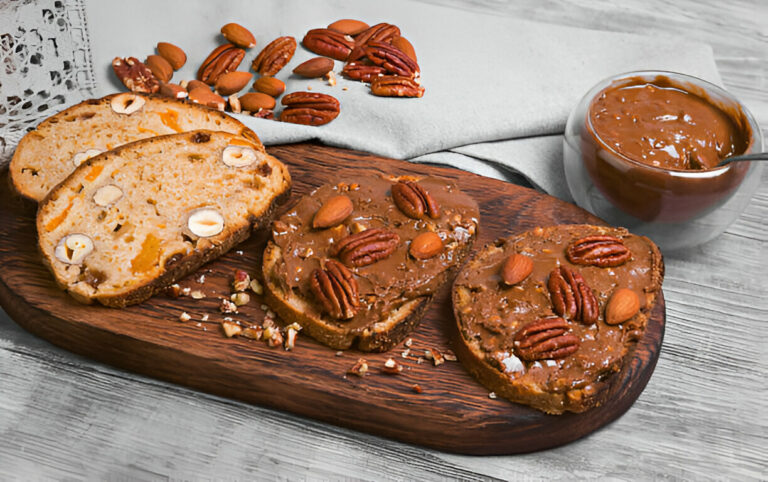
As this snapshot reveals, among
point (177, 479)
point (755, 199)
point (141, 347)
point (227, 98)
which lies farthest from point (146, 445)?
point (755, 199)

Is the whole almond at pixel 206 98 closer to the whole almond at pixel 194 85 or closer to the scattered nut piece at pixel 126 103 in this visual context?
the whole almond at pixel 194 85

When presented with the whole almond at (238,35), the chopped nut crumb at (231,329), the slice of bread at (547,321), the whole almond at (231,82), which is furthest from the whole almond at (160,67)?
the slice of bread at (547,321)

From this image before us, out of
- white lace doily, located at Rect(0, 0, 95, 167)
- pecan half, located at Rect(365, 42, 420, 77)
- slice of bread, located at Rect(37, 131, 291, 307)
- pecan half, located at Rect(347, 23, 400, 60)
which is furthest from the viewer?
pecan half, located at Rect(347, 23, 400, 60)

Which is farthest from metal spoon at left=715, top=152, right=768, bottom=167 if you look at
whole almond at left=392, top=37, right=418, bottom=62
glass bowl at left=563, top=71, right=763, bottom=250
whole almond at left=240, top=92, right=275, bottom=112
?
whole almond at left=240, top=92, right=275, bottom=112

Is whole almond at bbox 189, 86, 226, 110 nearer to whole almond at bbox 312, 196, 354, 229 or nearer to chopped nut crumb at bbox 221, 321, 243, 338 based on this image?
whole almond at bbox 312, 196, 354, 229

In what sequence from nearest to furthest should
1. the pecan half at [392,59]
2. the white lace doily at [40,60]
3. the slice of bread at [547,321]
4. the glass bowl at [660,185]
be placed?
the slice of bread at [547,321] < the glass bowl at [660,185] < the white lace doily at [40,60] < the pecan half at [392,59]

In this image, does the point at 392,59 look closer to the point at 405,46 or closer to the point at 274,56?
the point at 405,46

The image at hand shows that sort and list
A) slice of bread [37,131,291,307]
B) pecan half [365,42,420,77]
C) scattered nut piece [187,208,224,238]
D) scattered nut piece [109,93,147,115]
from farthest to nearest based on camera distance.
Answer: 1. pecan half [365,42,420,77]
2. scattered nut piece [109,93,147,115]
3. scattered nut piece [187,208,224,238]
4. slice of bread [37,131,291,307]
